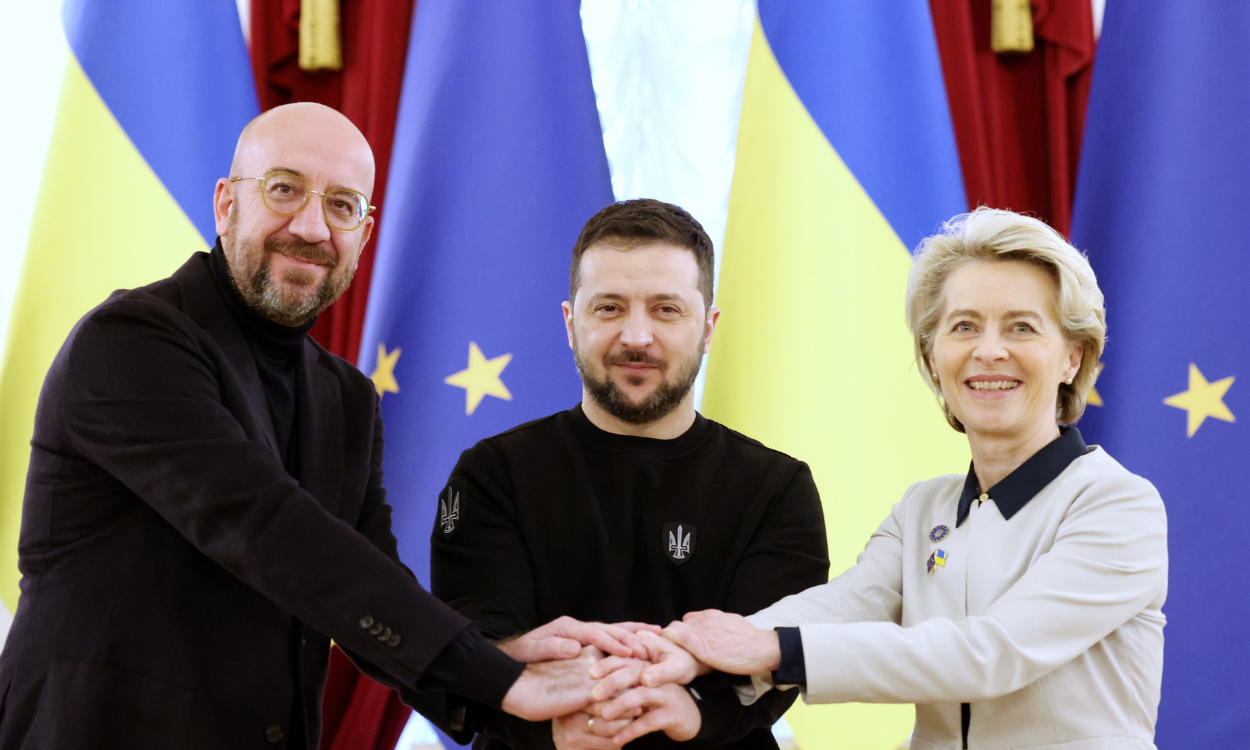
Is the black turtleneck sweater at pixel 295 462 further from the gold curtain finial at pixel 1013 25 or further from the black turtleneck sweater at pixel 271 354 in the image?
the gold curtain finial at pixel 1013 25

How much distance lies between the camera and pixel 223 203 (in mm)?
1959

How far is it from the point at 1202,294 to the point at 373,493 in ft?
6.96

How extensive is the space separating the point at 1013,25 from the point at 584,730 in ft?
7.74

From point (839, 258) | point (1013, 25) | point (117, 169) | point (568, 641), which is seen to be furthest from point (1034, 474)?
point (117, 169)

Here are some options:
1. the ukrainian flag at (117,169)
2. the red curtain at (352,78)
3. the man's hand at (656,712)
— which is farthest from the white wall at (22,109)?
the man's hand at (656,712)

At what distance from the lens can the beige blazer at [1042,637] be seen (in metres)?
1.48

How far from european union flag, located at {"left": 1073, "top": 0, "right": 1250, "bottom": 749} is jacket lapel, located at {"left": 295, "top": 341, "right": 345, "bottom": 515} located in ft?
6.49

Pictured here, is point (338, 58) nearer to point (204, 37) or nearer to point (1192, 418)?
point (204, 37)

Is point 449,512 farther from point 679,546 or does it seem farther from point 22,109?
point 22,109

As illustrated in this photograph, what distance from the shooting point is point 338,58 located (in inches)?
118

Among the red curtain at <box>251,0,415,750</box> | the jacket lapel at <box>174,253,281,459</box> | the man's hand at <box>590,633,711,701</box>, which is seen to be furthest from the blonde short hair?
the red curtain at <box>251,0,415,750</box>

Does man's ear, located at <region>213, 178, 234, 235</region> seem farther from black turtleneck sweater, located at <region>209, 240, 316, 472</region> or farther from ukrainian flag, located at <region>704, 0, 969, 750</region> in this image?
ukrainian flag, located at <region>704, 0, 969, 750</region>

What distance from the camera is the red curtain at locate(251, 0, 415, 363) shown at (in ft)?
9.89

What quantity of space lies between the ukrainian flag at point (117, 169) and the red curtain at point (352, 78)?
168mm
